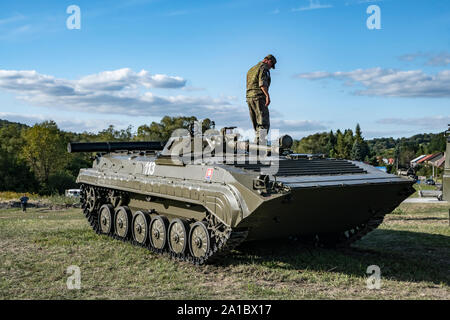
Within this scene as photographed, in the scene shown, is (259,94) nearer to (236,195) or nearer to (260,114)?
(260,114)

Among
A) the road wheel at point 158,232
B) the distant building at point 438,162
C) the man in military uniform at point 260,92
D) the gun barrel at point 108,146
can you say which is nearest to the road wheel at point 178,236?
the road wheel at point 158,232

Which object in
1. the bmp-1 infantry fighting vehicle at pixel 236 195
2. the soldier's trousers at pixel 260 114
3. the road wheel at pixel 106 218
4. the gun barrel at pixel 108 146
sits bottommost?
the road wheel at pixel 106 218

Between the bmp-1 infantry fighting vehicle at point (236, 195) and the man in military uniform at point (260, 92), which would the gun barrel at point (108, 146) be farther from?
the man in military uniform at point (260, 92)

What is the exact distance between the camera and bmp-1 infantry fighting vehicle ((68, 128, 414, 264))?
824cm

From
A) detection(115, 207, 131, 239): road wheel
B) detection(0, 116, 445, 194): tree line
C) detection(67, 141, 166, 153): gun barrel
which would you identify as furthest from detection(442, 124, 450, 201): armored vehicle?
detection(0, 116, 445, 194): tree line

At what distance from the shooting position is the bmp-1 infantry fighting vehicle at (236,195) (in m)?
8.24

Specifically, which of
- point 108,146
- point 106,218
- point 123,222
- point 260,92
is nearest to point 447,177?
point 260,92

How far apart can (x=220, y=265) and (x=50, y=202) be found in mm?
22171

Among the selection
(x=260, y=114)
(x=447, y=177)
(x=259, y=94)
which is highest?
(x=259, y=94)

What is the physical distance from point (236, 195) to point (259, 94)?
3412mm

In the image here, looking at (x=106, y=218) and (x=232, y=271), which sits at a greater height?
(x=106, y=218)

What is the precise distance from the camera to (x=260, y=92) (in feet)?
35.8

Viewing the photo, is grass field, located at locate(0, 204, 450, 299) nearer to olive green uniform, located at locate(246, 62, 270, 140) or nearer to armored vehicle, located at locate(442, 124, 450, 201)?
armored vehicle, located at locate(442, 124, 450, 201)
